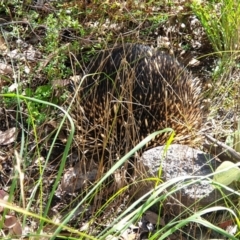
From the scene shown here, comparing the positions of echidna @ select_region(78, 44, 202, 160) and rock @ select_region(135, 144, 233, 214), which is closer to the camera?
rock @ select_region(135, 144, 233, 214)

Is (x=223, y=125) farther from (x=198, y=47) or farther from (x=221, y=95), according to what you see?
(x=198, y=47)

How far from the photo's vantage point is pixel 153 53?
302 cm

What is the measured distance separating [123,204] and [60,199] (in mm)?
303

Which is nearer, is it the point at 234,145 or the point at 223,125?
the point at 234,145

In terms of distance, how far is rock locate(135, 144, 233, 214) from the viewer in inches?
91.8

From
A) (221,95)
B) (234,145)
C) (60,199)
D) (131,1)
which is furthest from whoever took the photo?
(131,1)

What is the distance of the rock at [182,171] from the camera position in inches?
91.8

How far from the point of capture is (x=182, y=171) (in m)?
2.40

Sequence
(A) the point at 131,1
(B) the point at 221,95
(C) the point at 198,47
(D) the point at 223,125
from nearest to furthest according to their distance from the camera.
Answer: (D) the point at 223,125, (B) the point at 221,95, (A) the point at 131,1, (C) the point at 198,47

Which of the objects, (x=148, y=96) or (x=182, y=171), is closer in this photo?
(x=182, y=171)

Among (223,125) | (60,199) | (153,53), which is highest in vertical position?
(153,53)

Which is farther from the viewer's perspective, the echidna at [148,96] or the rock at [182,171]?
the echidna at [148,96]

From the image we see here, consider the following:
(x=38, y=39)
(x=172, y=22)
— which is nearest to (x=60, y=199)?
(x=38, y=39)

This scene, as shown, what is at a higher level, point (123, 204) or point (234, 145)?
point (234, 145)
